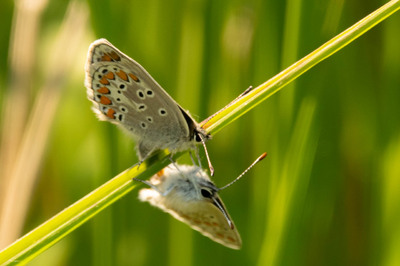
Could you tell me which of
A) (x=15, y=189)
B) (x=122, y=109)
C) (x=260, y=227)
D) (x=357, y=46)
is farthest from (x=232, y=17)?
(x=15, y=189)

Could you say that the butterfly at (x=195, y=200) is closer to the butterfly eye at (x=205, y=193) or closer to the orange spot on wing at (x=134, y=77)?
the butterfly eye at (x=205, y=193)

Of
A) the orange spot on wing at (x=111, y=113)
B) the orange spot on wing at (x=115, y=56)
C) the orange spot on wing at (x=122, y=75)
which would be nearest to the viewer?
the orange spot on wing at (x=115, y=56)

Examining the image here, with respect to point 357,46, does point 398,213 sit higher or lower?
lower

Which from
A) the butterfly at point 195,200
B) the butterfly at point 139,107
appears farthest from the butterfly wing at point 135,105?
the butterfly at point 195,200

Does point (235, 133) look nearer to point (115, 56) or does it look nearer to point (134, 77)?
point (134, 77)

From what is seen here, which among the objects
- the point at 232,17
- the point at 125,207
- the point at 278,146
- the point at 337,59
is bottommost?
the point at 125,207

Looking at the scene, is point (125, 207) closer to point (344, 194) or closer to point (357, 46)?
point (344, 194)

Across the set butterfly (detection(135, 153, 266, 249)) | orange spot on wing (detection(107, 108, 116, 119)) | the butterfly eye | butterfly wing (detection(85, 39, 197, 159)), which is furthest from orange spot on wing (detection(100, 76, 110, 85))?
the butterfly eye

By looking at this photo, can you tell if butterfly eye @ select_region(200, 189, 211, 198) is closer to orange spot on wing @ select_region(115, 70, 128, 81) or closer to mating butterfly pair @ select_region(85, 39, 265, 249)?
mating butterfly pair @ select_region(85, 39, 265, 249)
